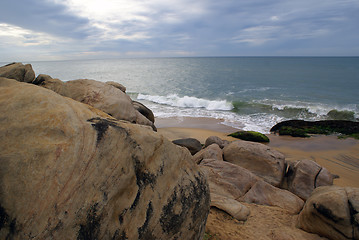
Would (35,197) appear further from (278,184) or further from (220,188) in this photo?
(278,184)

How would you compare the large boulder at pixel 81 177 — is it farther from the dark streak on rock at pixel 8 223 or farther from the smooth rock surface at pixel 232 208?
the smooth rock surface at pixel 232 208

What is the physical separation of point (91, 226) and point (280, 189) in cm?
601

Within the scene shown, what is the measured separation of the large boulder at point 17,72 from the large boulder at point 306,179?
8624mm

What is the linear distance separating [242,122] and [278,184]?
34.8 ft

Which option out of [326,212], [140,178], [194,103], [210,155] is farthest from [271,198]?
[194,103]

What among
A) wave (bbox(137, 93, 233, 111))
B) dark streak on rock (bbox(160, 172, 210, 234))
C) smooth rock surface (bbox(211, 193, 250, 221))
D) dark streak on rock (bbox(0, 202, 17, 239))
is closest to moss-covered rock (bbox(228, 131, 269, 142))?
smooth rock surface (bbox(211, 193, 250, 221))

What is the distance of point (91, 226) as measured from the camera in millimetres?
2311

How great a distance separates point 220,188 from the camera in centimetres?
643

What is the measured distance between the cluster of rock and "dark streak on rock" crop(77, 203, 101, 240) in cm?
337

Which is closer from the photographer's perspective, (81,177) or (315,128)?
(81,177)

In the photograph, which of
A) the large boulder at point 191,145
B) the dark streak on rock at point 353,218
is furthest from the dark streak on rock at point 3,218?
the large boulder at point 191,145

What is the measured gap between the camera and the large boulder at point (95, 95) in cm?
654

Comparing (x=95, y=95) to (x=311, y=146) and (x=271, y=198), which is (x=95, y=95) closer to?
(x=271, y=198)

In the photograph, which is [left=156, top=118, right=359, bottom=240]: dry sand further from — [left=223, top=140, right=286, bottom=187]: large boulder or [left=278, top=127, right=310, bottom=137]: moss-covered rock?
[left=223, top=140, right=286, bottom=187]: large boulder
